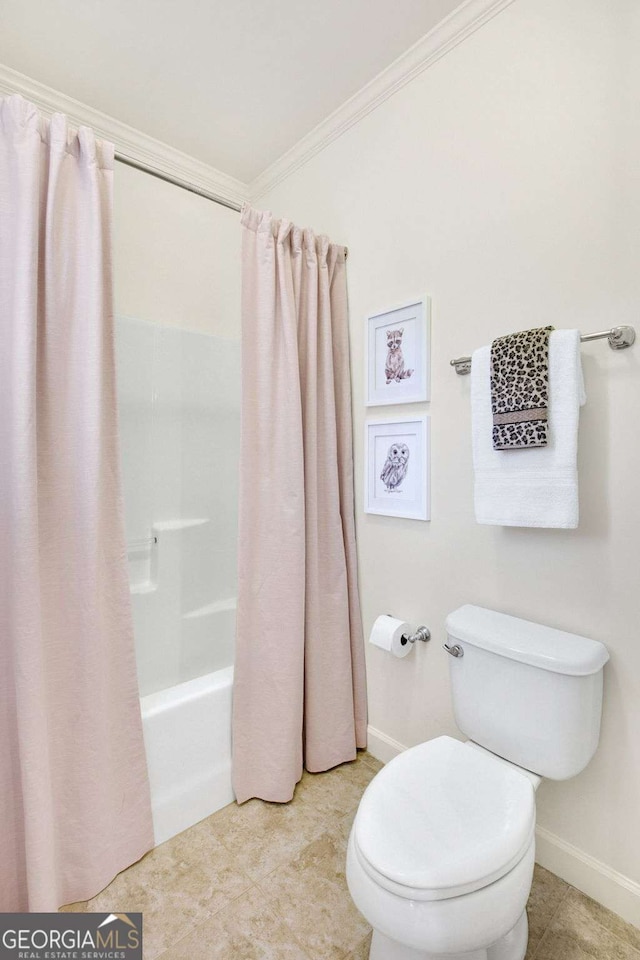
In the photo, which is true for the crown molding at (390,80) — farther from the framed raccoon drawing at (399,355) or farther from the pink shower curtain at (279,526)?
the framed raccoon drawing at (399,355)

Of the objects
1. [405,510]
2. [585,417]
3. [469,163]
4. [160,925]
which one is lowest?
[160,925]

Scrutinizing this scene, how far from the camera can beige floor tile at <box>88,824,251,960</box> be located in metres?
1.20

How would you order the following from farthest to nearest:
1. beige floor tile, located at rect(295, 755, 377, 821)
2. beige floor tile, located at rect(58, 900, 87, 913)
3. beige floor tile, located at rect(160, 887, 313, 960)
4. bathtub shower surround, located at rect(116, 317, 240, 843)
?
bathtub shower surround, located at rect(116, 317, 240, 843) → beige floor tile, located at rect(295, 755, 377, 821) → beige floor tile, located at rect(58, 900, 87, 913) → beige floor tile, located at rect(160, 887, 313, 960)

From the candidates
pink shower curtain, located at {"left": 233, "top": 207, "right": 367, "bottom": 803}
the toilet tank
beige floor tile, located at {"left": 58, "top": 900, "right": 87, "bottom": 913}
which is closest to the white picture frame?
pink shower curtain, located at {"left": 233, "top": 207, "right": 367, "bottom": 803}

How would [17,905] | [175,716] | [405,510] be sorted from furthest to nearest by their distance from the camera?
[405,510]
[175,716]
[17,905]

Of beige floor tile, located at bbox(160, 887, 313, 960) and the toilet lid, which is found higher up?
the toilet lid

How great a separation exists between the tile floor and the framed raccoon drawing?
150 cm

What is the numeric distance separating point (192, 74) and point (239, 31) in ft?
0.90

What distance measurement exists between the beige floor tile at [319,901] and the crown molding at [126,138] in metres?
2.22

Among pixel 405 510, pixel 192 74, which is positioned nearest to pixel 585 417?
pixel 405 510

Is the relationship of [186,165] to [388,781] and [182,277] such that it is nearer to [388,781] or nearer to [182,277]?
[182,277]

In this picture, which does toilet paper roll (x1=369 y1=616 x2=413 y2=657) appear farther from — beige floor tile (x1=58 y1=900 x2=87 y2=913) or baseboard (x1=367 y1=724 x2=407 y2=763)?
beige floor tile (x1=58 y1=900 x2=87 y2=913)

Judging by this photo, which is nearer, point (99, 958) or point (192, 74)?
point (99, 958)

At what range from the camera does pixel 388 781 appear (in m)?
1.12
